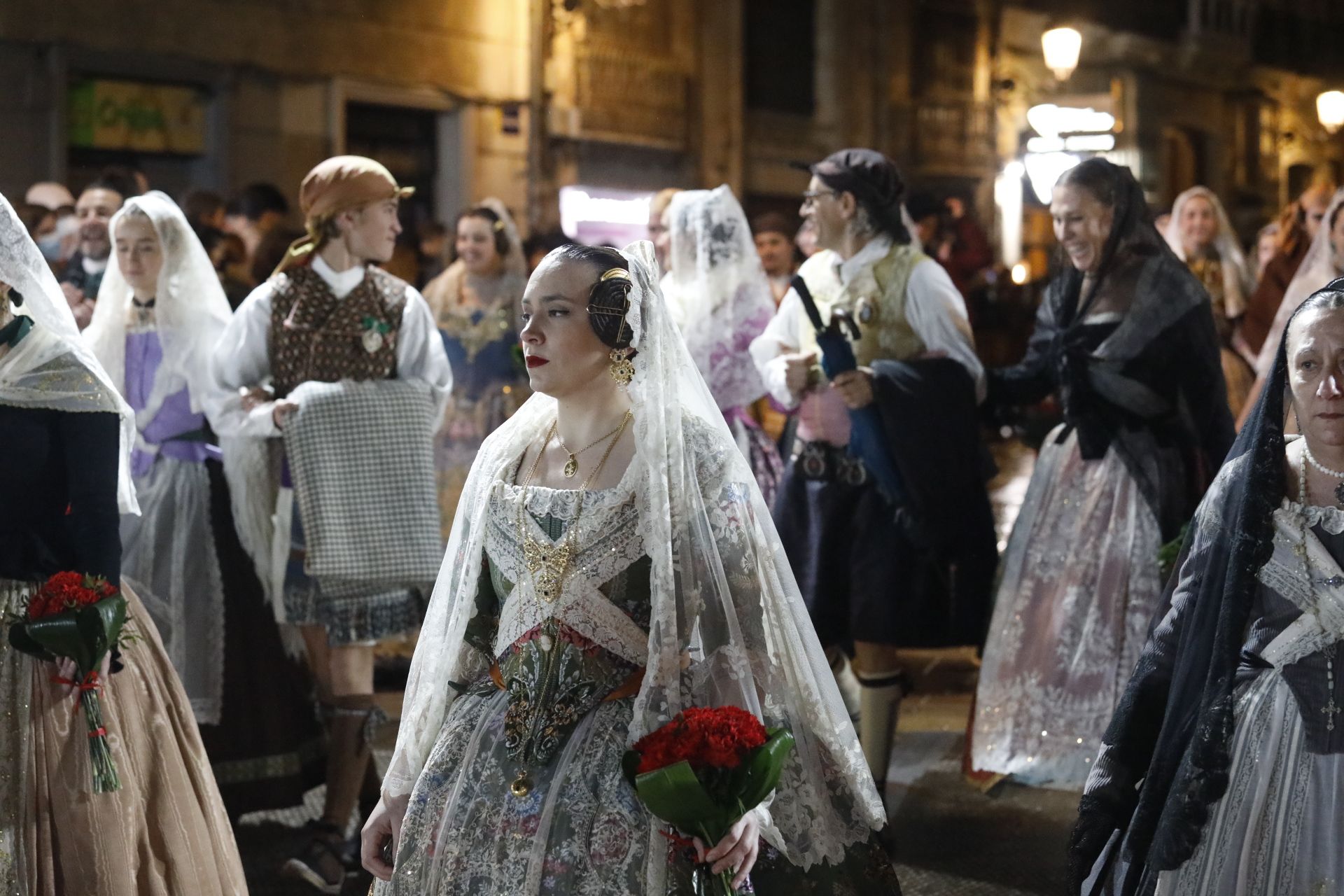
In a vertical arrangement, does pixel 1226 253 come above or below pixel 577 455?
above

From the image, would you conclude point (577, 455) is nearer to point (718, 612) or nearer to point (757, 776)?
point (718, 612)

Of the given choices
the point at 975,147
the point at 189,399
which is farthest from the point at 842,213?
the point at 975,147

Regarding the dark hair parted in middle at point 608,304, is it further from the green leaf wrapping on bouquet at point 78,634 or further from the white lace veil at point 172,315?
the white lace veil at point 172,315

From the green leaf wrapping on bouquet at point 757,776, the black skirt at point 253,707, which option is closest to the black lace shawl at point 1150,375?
the black skirt at point 253,707

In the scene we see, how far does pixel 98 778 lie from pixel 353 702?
1.48m

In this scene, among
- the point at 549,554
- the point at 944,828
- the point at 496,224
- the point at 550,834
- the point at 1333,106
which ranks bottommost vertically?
the point at 944,828

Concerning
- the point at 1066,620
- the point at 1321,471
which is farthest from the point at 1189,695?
the point at 1066,620

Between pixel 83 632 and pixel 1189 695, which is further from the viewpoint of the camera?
pixel 83 632

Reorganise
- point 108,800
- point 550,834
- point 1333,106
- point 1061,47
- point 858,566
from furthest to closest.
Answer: point 1333,106 → point 1061,47 → point 858,566 → point 108,800 → point 550,834

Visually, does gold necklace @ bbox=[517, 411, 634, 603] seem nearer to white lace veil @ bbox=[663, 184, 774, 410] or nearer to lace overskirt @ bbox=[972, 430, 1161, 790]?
lace overskirt @ bbox=[972, 430, 1161, 790]

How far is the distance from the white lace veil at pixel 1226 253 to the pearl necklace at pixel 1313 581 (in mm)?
4992

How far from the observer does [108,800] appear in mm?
3559

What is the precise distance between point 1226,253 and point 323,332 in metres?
4.79

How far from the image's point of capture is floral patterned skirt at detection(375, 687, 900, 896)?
278 cm
